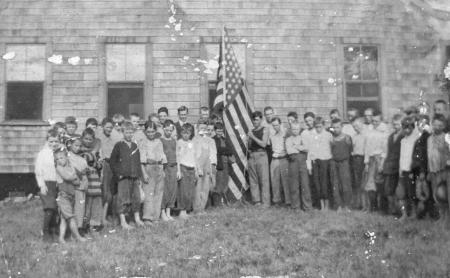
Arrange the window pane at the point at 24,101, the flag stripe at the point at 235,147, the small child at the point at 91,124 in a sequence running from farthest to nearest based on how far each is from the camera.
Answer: the window pane at the point at 24,101 → the flag stripe at the point at 235,147 → the small child at the point at 91,124

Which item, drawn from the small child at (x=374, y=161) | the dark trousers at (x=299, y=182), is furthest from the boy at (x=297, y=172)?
the small child at (x=374, y=161)

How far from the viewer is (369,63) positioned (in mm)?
13148

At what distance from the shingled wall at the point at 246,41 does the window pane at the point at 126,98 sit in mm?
252

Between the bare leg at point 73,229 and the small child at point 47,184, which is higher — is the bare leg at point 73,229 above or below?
A: below

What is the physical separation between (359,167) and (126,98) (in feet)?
16.7

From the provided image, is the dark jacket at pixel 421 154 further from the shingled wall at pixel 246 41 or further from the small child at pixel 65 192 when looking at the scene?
the small child at pixel 65 192

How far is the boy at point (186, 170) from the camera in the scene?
31.4 feet

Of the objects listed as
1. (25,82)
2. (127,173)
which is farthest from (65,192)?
(25,82)

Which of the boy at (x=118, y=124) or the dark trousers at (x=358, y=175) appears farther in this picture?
the dark trousers at (x=358, y=175)

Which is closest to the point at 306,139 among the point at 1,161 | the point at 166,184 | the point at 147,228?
the point at 166,184

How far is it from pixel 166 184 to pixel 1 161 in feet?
14.6

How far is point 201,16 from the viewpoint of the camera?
12.7m

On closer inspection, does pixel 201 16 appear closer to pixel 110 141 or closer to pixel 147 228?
pixel 110 141

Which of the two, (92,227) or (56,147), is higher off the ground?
(56,147)
